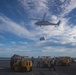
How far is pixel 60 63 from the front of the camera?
55844 mm

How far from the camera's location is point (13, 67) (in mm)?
35969

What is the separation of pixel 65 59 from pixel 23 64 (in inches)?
843

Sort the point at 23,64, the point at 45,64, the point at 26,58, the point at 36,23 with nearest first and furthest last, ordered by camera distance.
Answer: the point at 23,64 < the point at 26,58 < the point at 45,64 < the point at 36,23

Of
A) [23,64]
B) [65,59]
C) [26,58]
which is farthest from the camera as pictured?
[65,59]

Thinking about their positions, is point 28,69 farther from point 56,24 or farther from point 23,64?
point 56,24

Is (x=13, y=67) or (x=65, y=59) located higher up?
(x=65, y=59)

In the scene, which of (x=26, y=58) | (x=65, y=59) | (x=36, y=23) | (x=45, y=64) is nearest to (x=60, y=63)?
(x=65, y=59)

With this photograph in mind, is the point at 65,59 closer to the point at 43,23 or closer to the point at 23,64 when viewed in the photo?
the point at 43,23

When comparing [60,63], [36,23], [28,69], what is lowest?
[28,69]

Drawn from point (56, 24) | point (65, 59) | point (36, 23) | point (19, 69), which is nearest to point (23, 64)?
point (19, 69)

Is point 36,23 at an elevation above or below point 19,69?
above

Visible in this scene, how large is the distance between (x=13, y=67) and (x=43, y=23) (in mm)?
30359

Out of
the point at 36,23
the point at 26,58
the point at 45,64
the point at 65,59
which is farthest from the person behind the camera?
the point at 36,23

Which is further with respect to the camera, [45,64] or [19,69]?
[45,64]
